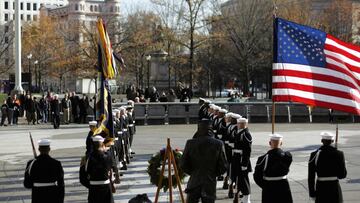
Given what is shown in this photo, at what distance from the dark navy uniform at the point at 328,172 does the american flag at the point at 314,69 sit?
1.41 meters

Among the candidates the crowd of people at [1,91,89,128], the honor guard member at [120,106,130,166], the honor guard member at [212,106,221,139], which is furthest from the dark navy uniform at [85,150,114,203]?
the crowd of people at [1,91,89,128]

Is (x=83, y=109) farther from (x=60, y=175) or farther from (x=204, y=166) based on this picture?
(x=204, y=166)

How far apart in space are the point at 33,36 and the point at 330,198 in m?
74.4

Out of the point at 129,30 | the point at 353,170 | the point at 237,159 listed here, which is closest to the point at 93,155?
the point at 237,159

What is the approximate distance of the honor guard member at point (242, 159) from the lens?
41.3 ft

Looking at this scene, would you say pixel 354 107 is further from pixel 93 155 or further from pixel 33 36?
pixel 33 36

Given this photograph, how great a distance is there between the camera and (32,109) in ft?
118

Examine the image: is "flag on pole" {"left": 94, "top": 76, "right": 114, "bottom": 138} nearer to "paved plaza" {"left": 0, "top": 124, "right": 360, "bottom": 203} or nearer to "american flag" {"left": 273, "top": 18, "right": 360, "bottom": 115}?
"paved plaza" {"left": 0, "top": 124, "right": 360, "bottom": 203}

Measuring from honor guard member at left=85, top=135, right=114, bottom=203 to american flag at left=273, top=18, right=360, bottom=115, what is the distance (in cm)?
362

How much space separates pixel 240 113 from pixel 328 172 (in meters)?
25.4

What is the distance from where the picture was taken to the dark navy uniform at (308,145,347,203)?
33.2 feet

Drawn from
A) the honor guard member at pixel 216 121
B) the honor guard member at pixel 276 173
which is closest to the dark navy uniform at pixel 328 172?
the honor guard member at pixel 276 173

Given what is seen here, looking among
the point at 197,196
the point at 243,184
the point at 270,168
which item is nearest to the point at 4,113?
the point at 243,184

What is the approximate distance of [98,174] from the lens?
33.4 ft
